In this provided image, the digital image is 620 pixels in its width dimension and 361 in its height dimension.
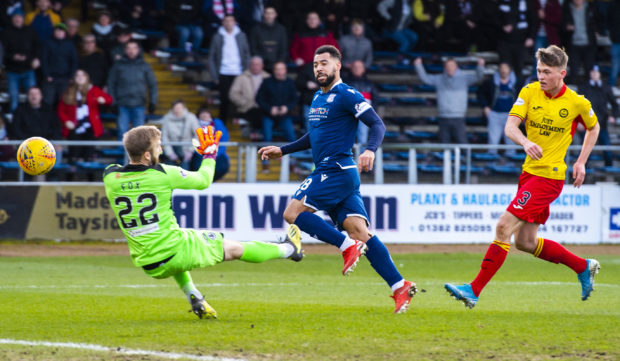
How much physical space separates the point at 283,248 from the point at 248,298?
6.24 ft

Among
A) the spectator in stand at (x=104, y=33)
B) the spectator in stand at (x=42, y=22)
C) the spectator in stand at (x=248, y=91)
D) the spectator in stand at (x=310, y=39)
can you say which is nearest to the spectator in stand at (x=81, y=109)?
the spectator in stand at (x=104, y=33)

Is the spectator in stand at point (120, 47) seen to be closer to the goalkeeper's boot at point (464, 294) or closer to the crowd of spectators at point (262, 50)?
the crowd of spectators at point (262, 50)

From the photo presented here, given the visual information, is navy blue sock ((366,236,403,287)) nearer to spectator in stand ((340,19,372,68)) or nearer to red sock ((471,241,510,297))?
red sock ((471,241,510,297))

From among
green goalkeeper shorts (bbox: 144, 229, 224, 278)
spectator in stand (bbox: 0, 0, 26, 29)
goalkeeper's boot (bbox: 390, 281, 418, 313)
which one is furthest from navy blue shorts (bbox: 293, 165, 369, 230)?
spectator in stand (bbox: 0, 0, 26, 29)

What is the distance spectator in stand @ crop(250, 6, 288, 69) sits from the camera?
20.3 m

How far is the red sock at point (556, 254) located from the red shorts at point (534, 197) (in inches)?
17.5

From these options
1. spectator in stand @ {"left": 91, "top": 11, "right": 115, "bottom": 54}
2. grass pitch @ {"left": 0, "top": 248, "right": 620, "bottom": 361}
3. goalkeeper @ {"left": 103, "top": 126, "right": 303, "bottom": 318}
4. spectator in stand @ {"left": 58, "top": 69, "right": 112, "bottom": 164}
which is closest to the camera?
grass pitch @ {"left": 0, "top": 248, "right": 620, "bottom": 361}

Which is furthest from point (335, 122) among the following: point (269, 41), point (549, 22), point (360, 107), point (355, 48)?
point (549, 22)

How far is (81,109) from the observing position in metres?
18.6

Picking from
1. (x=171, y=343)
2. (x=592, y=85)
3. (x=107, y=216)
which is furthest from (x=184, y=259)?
(x=592, y=85)

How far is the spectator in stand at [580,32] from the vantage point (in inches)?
874

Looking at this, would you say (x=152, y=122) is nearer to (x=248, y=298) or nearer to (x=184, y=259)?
(x=248, y=298)

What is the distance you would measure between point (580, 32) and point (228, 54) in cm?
795

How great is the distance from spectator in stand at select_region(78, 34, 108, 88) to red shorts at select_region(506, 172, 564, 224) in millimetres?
12251
